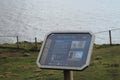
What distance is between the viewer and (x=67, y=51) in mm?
5621

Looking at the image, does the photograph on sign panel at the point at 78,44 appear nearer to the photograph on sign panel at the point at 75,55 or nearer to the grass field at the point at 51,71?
the photograph on sign panel at the point at 75,55

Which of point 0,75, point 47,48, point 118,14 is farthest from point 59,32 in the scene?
point 118,14

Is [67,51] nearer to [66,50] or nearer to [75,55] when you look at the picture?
[66,50]

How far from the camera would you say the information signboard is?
5.46 meters

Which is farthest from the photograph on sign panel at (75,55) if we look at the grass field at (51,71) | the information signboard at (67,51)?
the grass field at (51,71)

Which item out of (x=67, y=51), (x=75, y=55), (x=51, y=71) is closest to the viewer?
(x=75, y=55)

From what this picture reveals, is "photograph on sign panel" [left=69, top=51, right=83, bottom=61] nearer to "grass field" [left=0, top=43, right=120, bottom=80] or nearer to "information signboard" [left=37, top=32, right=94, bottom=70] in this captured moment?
"information signboard" [left=37, top=32, right=94, bottom=70]

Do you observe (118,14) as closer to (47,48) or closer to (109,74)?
(109,74)

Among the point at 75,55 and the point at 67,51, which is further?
the point at 67,51

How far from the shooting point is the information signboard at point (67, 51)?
5.46m

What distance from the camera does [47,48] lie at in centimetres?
586

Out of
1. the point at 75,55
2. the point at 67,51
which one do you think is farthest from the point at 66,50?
the point at 75,55

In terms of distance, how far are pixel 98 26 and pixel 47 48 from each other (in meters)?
43.3

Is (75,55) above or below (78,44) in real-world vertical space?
below
